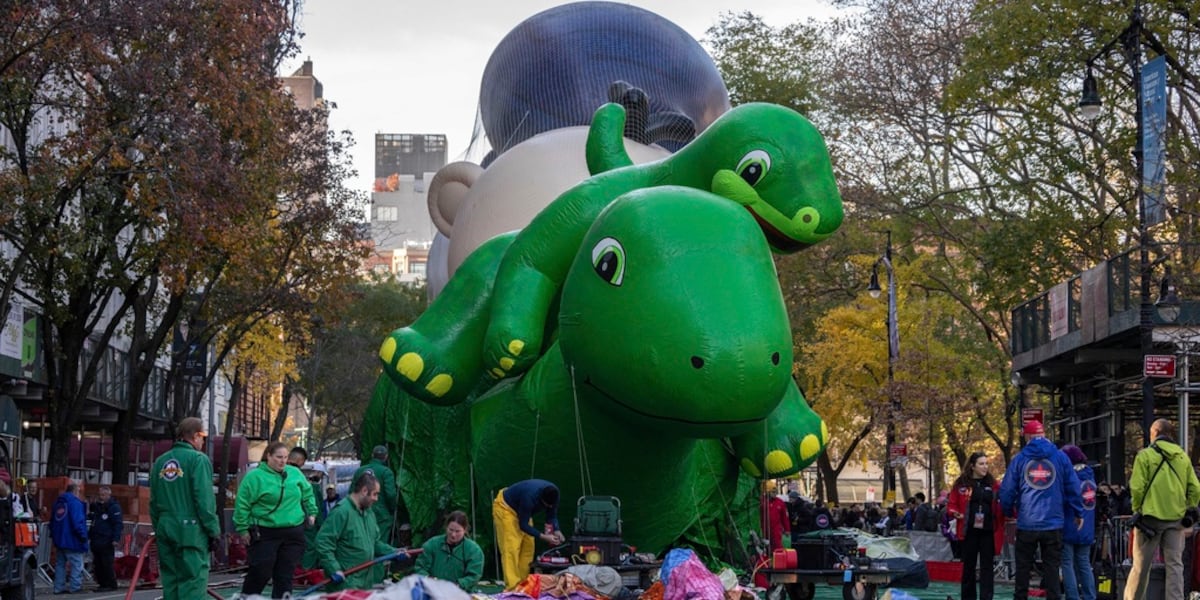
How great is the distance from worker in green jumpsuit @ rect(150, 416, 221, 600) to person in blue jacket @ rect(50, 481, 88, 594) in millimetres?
11057

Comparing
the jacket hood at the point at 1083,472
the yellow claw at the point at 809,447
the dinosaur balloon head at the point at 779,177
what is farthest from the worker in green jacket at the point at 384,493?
the jacket hood at the point at 1083,472

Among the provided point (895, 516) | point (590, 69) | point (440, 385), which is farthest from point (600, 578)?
point (895, 516)

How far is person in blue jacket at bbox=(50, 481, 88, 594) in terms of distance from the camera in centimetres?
2236

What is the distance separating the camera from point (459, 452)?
14492mm

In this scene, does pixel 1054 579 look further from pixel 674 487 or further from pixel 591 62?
pixel 591 62

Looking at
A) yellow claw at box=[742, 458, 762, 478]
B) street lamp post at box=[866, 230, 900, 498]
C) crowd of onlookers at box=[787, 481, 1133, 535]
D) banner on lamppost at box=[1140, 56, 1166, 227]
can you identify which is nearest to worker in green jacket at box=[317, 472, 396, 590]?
yellow claw at box=[742, 458, 762, 478]

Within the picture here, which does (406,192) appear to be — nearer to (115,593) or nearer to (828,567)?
(115,593)

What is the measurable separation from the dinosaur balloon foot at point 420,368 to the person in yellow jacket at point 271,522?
1.06m

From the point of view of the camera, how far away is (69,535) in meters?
22.5

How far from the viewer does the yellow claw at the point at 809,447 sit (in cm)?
1281

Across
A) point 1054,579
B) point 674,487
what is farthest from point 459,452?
point 1054,579

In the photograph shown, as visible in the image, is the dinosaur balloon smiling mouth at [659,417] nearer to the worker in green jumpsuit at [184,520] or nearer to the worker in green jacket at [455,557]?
the worker in green jacket at [455,557]

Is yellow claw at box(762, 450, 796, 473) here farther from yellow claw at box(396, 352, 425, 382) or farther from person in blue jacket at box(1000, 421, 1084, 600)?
yellow claw at box(396, 352, 425, 382)

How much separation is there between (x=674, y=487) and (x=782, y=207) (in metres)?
2.36
